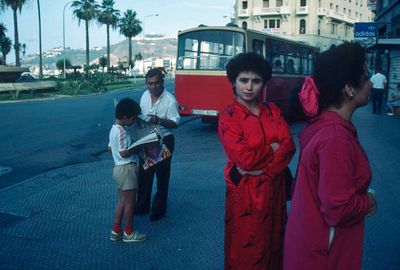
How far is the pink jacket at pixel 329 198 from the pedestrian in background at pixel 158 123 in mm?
2918

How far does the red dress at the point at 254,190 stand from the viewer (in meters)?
2.69

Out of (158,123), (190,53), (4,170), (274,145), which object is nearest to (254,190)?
(274,145)

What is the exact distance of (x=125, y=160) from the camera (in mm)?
4457

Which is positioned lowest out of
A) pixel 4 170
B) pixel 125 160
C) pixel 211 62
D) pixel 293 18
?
pixel 4 170

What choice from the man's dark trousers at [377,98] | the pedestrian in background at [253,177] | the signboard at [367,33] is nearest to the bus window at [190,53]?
the signboard at [367,33]

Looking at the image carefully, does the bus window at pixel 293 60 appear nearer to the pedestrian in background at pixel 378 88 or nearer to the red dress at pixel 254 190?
the pedestrian in background at pixel 378 88

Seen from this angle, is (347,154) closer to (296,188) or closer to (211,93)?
(296,188)

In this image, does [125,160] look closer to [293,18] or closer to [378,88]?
[378,88]

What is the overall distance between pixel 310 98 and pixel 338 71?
185 mm

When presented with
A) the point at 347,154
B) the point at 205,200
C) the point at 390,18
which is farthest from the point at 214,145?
the point at 390,18

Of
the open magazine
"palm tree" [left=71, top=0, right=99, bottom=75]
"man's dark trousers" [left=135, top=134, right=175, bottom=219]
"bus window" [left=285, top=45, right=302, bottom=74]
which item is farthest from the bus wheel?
"palm tree" [left=71, top=0, right=99, bottom=75]

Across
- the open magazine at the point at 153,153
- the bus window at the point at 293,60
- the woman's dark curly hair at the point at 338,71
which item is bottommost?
the open magazine at the point at 153,153

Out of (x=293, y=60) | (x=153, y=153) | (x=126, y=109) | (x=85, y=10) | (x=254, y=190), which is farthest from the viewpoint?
(x=85, y=10)

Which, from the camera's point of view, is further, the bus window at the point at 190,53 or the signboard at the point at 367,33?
the signboard at the point at 367,33
